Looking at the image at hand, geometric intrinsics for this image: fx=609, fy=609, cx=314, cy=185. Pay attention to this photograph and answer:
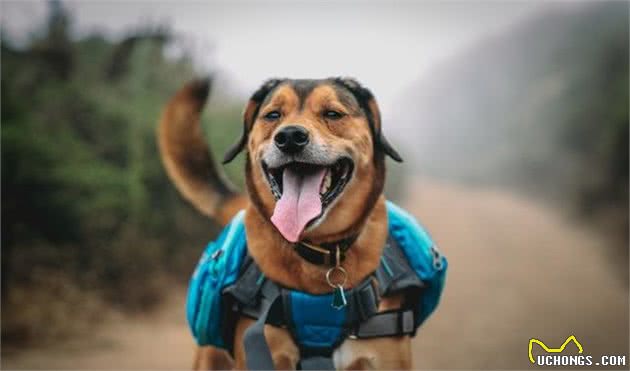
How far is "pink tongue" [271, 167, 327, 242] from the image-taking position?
2.32m

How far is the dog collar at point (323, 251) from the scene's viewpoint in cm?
249

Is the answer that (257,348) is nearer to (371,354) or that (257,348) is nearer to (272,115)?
(371,354)

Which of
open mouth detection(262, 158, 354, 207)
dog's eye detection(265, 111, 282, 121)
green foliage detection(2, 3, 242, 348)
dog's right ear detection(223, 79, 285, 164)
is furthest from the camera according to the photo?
green foliage detection(2, 3, 242, 348)

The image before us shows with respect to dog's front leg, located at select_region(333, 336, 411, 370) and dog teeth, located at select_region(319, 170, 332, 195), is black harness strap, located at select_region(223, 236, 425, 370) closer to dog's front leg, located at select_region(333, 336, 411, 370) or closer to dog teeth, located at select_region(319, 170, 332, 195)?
dog's front leg, located at select_region(333, 336, 411, 370)

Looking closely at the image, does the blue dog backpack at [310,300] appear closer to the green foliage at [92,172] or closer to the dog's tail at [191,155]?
the dog's tail at [191,155]

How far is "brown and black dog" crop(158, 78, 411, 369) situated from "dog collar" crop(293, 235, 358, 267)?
0.07 ft

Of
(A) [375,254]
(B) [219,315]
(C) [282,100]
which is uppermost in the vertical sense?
(C) [282,100]

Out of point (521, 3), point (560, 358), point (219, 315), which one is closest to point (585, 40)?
point (521, 3)

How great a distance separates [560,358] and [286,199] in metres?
1.91

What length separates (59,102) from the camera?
5152 mm

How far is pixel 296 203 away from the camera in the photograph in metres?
2.35

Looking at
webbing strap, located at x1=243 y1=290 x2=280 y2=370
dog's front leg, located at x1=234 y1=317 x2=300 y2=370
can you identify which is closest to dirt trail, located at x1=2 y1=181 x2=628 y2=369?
dog's front leg, located at x1=234 y1=317 x2=300 y2=370

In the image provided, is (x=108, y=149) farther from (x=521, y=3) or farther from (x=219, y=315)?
(x=521, y=3)

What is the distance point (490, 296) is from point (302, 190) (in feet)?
8.08
